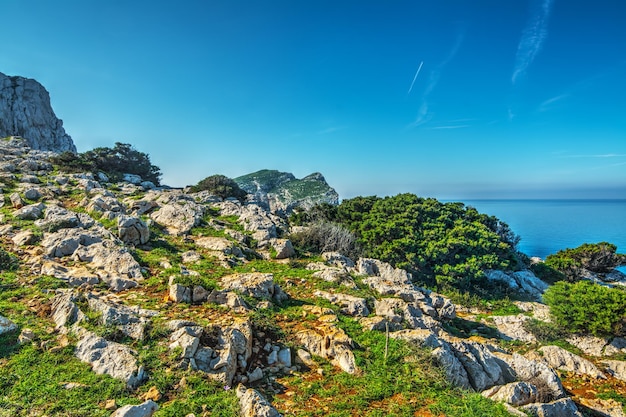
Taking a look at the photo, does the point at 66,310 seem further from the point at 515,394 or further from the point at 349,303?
the point at 515,394

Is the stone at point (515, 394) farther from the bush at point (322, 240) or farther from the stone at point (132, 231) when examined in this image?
the stone at point (132, 231)

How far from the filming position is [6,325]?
660 centimetres

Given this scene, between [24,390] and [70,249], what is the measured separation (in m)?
8.41

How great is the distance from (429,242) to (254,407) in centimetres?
2082

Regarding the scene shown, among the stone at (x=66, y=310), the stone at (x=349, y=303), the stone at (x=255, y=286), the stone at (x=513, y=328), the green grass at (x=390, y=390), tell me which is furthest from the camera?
the stone at (x=513, y=328)

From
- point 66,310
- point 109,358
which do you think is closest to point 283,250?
point 66,310

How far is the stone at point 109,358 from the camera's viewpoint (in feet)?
18.7

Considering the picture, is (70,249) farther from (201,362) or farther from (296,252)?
(296,252)

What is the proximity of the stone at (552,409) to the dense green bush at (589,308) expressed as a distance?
999 cm

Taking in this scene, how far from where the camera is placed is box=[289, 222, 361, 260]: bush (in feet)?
63.3

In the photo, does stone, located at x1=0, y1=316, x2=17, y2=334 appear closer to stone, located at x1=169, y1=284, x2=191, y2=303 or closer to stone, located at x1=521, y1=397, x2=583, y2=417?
stone, located at x1=169, y1=284, x2=191, y2=303

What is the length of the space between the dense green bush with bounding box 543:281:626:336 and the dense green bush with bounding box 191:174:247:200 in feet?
88.0

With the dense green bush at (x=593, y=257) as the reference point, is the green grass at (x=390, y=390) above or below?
above

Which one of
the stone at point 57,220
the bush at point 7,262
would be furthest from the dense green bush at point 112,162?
the bush at point 7,262
